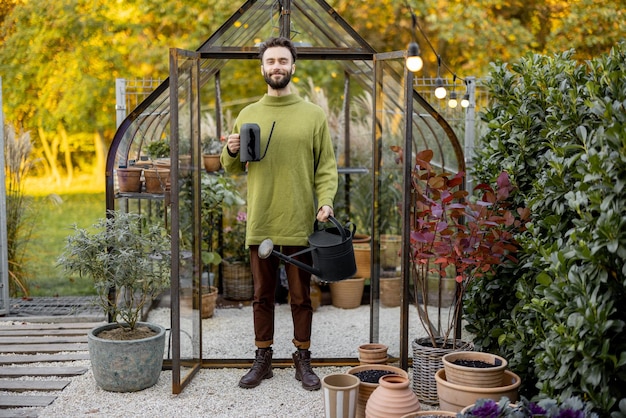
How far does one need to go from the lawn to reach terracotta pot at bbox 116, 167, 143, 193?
0.44 meters

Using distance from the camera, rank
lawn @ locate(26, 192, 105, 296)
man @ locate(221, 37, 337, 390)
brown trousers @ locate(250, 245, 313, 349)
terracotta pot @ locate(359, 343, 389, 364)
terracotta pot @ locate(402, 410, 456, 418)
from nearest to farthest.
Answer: terracotta pot @ locate(402, 410, 456, 418) < terracotta pot @ locate(359, 343, 389, 364) < man @ locate(221, 37, 337, 390) < brown trousers @ locate(250, 245, 313, 349) < lawn @ locate(26, 192, 105, 296)

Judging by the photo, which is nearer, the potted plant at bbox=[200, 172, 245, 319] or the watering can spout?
the watering can spout

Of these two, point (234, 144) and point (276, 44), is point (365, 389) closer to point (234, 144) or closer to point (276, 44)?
point (234, 144)

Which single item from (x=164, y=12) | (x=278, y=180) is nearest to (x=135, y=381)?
(x=278, y=180)

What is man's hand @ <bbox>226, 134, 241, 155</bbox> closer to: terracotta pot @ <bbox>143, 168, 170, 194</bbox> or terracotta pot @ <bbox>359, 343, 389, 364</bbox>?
terracotta pot @ <bbox>143, 168, 170, 194</bbox>

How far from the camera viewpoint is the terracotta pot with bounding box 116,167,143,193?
192 inches

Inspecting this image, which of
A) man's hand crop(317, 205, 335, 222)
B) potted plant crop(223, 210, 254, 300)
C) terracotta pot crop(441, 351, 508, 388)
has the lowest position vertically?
terracotta pot crop(441, 351, 508, 388)

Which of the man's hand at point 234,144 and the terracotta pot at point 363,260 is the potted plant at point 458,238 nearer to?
the man's hand at point 234,144

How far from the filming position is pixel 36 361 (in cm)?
476

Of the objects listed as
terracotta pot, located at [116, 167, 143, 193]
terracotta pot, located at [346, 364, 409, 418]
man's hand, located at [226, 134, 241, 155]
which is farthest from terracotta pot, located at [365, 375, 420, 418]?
terracotta pot, located at [116, 167, 143, 193]

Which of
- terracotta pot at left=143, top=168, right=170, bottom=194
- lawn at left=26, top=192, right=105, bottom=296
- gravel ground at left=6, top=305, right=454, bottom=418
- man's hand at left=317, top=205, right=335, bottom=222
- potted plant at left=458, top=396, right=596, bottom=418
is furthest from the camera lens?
lawn at left=26, top=192, right=105, bottom=296

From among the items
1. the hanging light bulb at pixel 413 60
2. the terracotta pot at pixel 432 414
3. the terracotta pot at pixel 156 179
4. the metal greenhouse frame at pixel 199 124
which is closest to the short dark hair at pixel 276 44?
the metal greenhouse frame at pixel 199 124

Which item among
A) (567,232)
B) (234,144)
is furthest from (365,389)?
(234,144)

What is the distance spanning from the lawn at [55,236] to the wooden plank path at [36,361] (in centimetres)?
52
